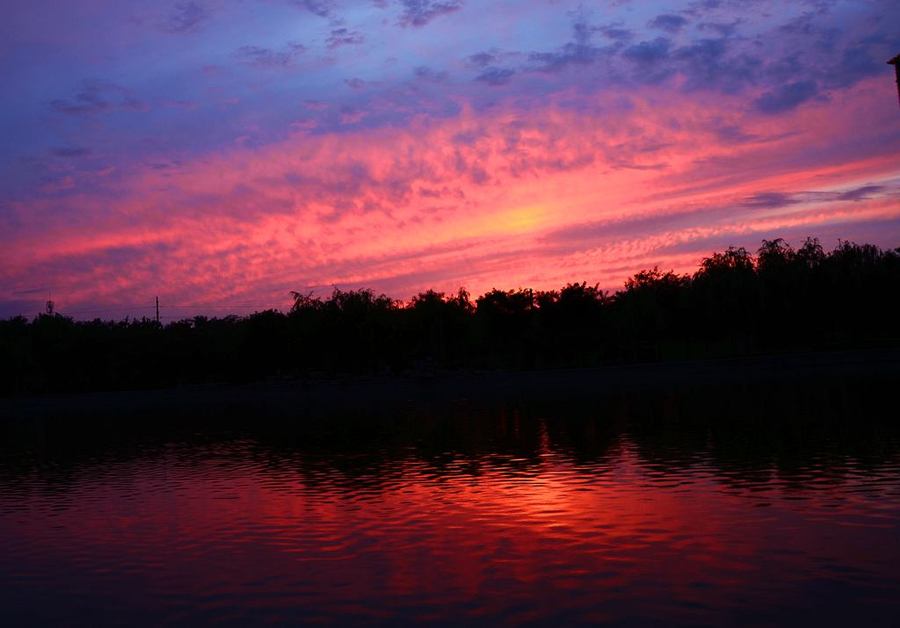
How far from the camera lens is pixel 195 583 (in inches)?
508

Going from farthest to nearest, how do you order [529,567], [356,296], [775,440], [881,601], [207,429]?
[356,296] → [207,429] → [775,440] → [529,567] → [881,601]

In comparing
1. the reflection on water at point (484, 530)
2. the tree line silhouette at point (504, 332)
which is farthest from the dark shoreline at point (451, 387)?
the reflection on water at point (484, 530)

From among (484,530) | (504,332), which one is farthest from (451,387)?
(484,530)

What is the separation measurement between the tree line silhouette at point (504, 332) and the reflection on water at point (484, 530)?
46.3 m

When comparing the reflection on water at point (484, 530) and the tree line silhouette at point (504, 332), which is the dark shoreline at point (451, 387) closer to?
the tree line silhouette at point (504, 332)

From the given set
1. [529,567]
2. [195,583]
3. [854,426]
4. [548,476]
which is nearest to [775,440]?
[854,426]

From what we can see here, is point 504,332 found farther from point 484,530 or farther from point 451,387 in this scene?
point 484,530

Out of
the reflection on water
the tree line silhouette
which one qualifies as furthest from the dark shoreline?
the reflection on water

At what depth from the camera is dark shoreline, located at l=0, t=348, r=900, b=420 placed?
52.5 metres

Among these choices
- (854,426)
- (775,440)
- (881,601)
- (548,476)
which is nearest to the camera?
(881,601)

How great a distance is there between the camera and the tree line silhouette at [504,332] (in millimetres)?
73562

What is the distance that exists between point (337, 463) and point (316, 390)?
144ft

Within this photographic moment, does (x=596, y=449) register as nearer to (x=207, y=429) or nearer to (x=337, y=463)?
(x=337, y=463)

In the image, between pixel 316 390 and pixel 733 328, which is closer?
pixel 316 390
